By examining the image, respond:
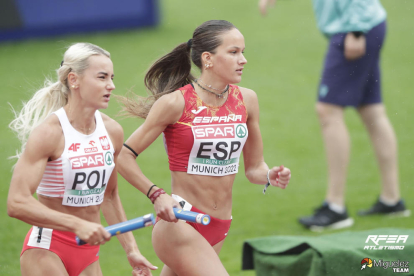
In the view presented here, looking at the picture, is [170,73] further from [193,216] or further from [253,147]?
[193,216]

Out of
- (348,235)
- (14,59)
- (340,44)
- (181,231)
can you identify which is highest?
(340,44)

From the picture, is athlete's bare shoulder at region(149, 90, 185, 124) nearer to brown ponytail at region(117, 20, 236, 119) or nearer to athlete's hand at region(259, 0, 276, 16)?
brown ponytail at region(117, 20, 236, 119)

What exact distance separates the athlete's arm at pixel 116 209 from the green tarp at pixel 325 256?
1193mm

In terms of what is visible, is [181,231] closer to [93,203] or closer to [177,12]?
[93,203]

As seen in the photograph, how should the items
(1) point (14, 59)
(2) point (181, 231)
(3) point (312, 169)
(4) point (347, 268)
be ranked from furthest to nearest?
(1) point (14, 59), (3) point (312, 169), (4) point (347, 268), (2) point (181, 231)

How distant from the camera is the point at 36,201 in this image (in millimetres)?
3217

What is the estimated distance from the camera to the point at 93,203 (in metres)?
3.59

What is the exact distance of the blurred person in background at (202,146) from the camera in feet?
12.3

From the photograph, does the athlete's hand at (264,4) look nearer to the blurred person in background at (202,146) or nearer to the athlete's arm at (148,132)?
the blurred person in background at (202,146)

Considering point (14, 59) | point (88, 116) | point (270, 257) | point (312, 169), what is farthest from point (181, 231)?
point (14, 59)

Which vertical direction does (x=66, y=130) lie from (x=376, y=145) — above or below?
above

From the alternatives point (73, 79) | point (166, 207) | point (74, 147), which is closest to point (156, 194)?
point (166, 207)

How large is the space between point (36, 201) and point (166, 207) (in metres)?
0.70

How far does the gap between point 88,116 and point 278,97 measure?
8.57 m
